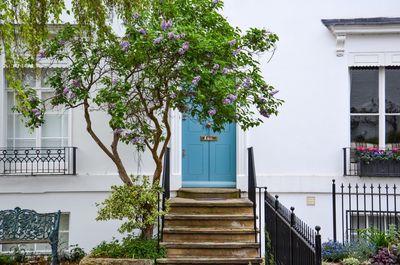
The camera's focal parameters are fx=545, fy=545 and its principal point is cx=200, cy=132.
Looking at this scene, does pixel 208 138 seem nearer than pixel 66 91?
No

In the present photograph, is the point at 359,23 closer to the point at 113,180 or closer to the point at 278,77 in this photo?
the point at 278,77

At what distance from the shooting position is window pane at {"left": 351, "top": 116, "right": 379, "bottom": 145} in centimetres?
1098

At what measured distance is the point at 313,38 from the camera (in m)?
10.8

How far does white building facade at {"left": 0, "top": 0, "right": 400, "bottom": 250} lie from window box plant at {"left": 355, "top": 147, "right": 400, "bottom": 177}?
39 cm

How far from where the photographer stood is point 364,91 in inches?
436

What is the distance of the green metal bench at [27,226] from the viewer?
9211 mm

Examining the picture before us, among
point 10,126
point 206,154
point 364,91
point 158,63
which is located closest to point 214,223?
point 206,154

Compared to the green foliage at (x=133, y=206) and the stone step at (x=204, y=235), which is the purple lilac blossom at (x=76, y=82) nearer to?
the green foliage at (x=133, y=206)

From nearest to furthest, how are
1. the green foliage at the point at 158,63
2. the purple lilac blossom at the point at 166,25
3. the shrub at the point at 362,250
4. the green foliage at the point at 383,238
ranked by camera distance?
the purple lilac blossom at the point at 166,25, the green foliage at the point at 158,63, the shrub at the point at 362,250, the green foliage at the point at 383,238

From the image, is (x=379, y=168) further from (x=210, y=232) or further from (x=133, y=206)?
(x=133, y=206)

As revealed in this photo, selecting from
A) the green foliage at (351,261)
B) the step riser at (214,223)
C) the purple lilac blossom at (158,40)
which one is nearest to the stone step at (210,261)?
the step riser at (214,223)

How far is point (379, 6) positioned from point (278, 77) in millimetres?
2450

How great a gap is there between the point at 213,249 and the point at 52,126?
170 inches

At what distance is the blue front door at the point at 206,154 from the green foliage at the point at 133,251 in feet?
8.35
